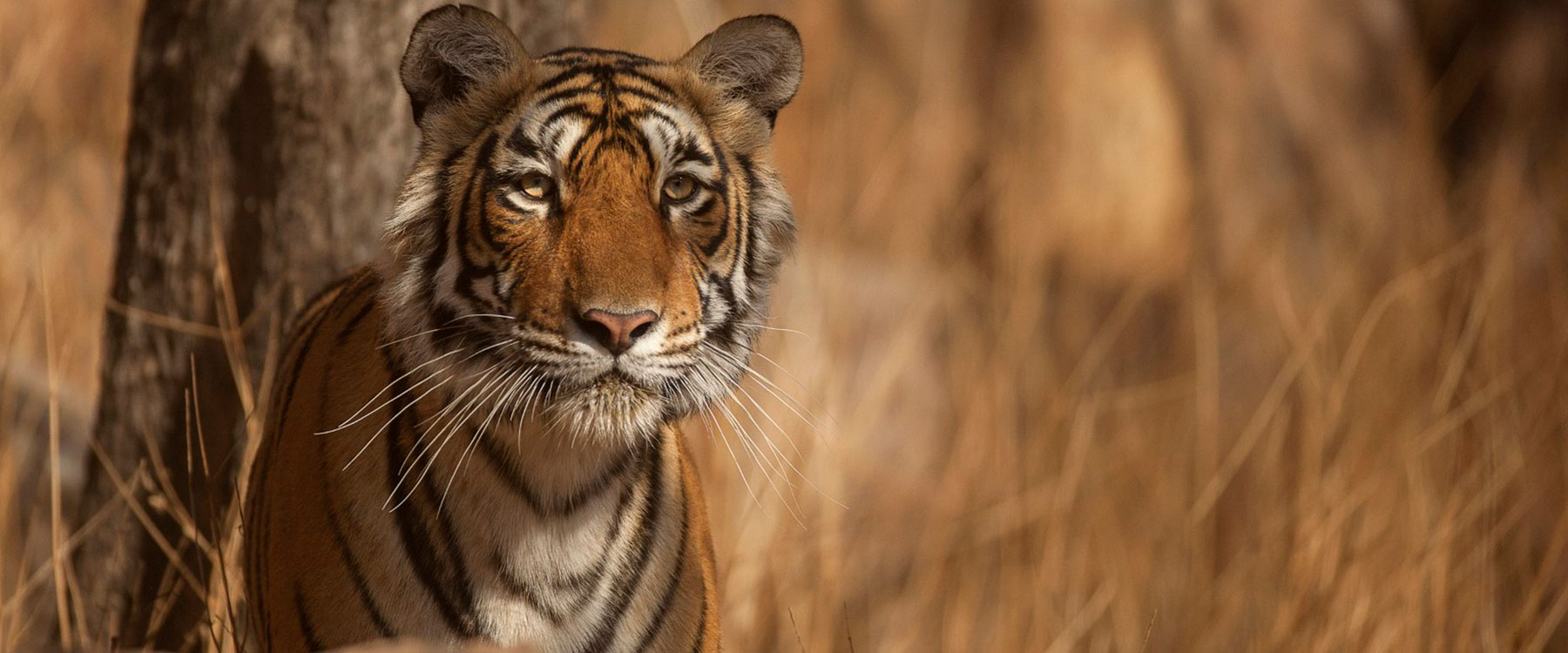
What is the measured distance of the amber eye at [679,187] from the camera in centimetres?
230

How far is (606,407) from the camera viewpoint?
216cm

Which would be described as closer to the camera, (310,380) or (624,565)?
(624,565)

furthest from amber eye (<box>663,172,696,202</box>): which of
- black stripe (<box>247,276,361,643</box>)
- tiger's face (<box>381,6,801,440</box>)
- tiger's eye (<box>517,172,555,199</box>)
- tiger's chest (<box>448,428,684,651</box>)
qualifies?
black stripe (<box>247,276,361,643</box>)

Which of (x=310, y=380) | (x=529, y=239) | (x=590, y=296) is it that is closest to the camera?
(x=590, y=296)

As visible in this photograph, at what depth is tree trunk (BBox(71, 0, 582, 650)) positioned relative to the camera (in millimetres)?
3340

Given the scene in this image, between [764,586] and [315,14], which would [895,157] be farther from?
[315,14]

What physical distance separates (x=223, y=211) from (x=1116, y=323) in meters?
4.09

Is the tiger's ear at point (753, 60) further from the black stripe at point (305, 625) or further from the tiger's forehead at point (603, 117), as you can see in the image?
the black stripe at point (305, 625)

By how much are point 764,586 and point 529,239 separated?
7.16ft

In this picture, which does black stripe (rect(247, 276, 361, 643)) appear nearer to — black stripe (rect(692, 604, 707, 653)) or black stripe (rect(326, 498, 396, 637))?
black stripe (rect(326, 498, 396, 637))

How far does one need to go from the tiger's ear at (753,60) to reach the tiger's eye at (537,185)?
0.42m

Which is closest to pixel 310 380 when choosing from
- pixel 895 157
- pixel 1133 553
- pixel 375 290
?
pixel 375 290

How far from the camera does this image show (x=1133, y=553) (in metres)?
4.99

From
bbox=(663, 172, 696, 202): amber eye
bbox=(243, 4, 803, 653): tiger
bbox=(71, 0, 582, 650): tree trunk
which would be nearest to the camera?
bbox=(243, 4, 803, 653): tiger
